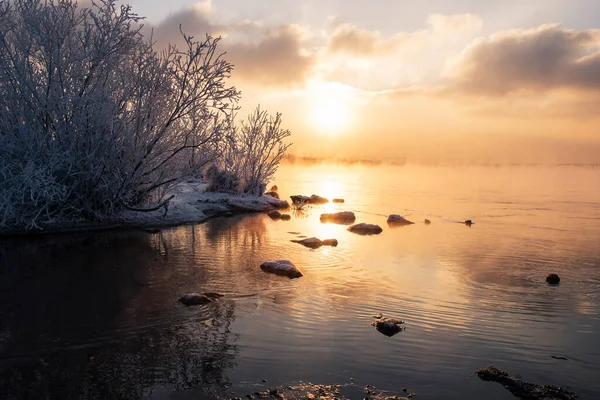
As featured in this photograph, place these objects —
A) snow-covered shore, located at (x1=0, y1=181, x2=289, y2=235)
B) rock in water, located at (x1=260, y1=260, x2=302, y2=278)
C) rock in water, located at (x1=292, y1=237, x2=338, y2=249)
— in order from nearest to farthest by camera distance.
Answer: rock in water, located at (x1=260, y1=260, x2=302, y2=278) → rock in water, located at (x1=292, y1=237, x2=338, y2=249) → snow-covered shore, located at (x1=0, y1=181, x2=289, y2=235)

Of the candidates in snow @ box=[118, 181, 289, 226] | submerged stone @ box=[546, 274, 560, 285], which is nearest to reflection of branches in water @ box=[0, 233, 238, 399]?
submerged stone @ box=[546, 274, 560, 285]

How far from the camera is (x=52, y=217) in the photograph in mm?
15750

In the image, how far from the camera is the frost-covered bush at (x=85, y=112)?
14.5m

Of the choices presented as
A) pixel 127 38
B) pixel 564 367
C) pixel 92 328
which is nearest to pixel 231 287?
pixel 92 328

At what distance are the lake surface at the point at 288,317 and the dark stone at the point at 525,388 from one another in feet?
0.49

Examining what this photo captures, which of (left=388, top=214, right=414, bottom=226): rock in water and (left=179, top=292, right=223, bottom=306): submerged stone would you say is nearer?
(left=179, top=292, right=223, bottom=306): submerged stone

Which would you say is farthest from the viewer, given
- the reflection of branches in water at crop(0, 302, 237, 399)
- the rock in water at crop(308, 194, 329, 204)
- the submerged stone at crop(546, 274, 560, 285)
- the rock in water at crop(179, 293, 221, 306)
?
the rock in water at crop(308, 194, 329, 204)

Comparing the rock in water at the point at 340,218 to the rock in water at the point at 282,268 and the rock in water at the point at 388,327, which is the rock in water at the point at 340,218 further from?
the rock in water at the point at 388,327

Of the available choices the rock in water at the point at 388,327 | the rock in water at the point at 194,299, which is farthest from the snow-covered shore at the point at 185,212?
the rock in water at the point at 388,327

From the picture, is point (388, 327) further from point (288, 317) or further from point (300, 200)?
point (300, 200)

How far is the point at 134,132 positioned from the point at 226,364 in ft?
41.4

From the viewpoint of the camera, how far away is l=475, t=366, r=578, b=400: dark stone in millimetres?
4923

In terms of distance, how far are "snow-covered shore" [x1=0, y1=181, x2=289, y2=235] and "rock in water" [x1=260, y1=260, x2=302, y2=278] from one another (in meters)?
8.31

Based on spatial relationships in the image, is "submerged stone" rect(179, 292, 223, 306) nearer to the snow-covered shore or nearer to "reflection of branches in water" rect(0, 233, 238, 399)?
"reflection of branches in water" rect(0, 233, 238, 399)
